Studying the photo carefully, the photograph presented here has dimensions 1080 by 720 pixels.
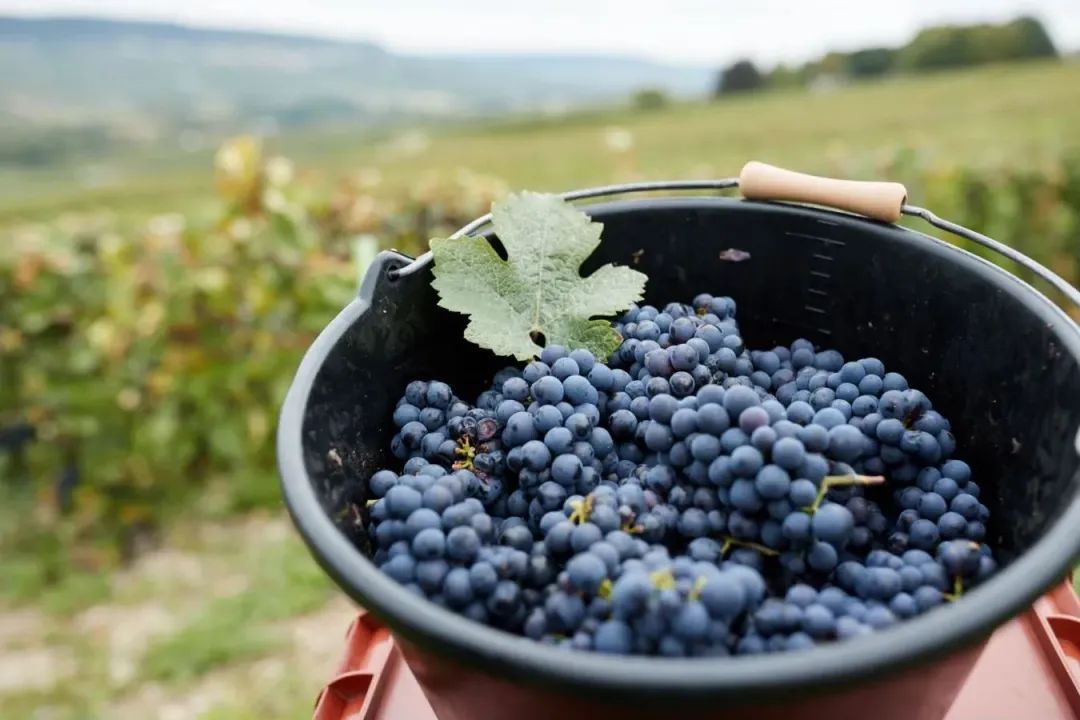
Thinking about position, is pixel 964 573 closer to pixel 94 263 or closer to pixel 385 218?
pixel 385 218

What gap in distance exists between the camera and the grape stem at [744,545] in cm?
87

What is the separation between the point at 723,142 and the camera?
13227 millimetres

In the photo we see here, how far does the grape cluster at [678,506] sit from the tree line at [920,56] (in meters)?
23.9

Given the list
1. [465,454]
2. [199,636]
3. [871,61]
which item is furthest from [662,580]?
[871,61]

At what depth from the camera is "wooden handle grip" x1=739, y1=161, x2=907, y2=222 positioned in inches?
47.0

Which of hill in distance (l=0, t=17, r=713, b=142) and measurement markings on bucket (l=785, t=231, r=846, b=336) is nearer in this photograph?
Result: measurement markings on bucket (l=785, t=231, r=846, b=336)

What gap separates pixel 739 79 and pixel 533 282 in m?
24.5

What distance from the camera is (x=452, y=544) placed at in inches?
33.9

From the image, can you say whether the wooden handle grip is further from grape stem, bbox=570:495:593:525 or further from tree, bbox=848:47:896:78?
tree, bbox=848:47:896:78

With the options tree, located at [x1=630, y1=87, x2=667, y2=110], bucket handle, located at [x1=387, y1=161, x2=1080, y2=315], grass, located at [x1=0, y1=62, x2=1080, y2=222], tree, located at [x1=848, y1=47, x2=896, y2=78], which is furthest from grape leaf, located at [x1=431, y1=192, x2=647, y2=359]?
tree, located at [x1=848, y1=47, x2=896, y2=78]

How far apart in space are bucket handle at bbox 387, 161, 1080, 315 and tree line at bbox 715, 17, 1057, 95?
23.5 metres

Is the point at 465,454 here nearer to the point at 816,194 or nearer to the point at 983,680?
the point at 816,194

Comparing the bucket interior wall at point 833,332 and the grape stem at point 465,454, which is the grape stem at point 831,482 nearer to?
the bucket interior wall at point 833,332

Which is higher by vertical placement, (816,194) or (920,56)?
(816,194)
